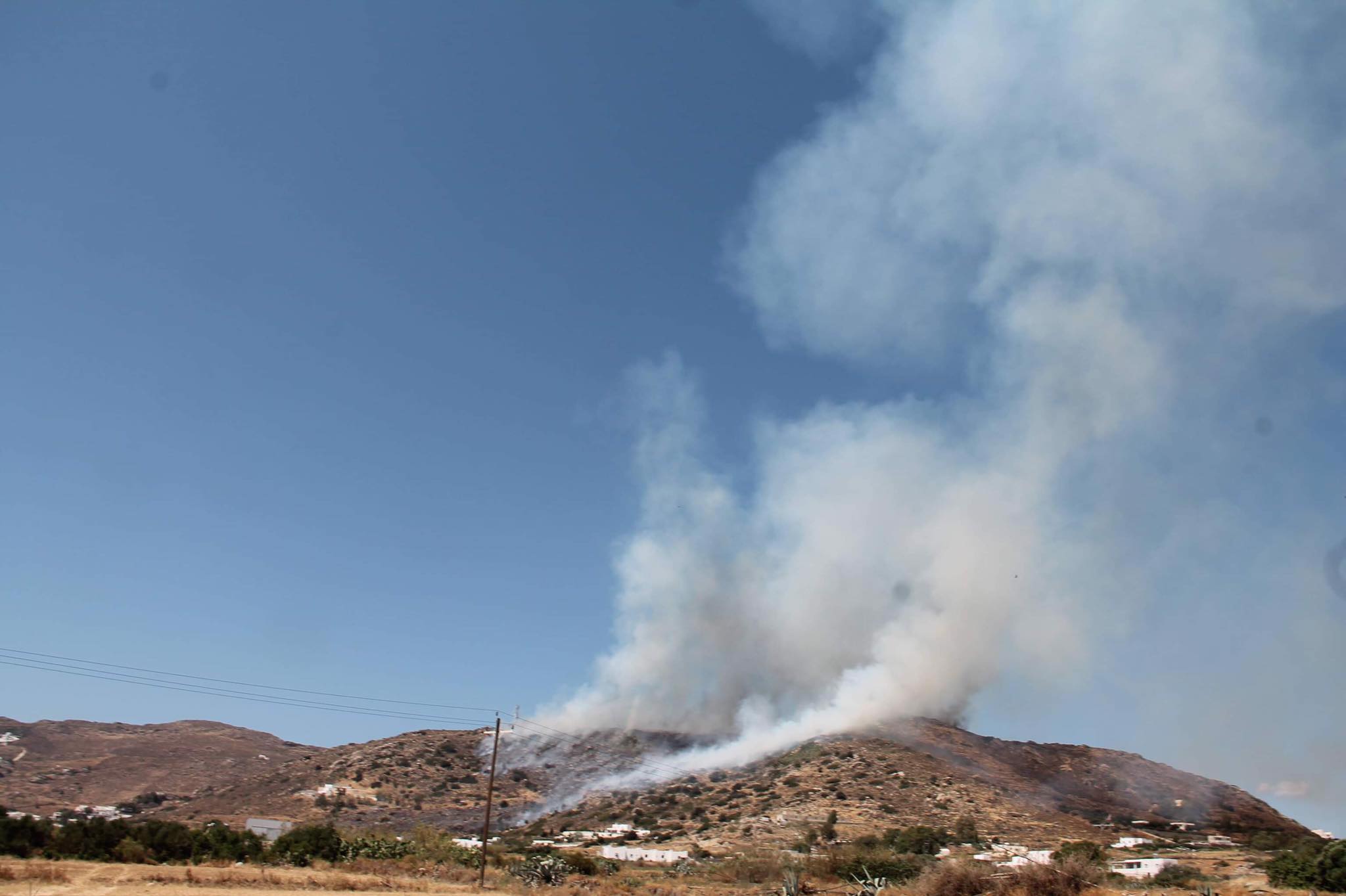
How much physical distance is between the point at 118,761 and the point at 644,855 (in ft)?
412

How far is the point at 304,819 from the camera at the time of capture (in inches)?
3932

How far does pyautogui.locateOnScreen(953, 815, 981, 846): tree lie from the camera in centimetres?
6978

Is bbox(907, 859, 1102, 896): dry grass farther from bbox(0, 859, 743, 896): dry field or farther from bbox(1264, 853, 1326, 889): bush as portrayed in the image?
bbox(1264, 853, 1326, 889): bush

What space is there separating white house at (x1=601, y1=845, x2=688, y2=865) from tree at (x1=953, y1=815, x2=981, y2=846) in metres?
23.1

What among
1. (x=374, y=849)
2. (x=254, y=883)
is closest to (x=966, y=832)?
(x=374, y=849)

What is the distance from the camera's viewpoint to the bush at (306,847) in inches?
2176

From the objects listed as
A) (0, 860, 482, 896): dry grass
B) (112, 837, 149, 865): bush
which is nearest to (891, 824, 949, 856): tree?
(0, 860, 482, 896): dry grass

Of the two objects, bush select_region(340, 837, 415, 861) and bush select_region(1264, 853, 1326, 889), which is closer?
bush select_region(1264, 853, 1326, 889)

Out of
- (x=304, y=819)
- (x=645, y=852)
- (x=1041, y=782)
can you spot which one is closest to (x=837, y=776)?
(x=1041, y=782)

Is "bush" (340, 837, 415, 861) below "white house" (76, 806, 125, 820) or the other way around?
the other way around

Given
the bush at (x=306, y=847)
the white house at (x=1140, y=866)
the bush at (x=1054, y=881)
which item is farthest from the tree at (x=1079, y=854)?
the bush at (x=306, y=847)

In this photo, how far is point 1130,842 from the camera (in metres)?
77.4

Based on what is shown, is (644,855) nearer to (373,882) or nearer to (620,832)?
(620,832)

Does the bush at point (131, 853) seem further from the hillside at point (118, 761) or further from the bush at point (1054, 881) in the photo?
the hillside at point (118, 761)
